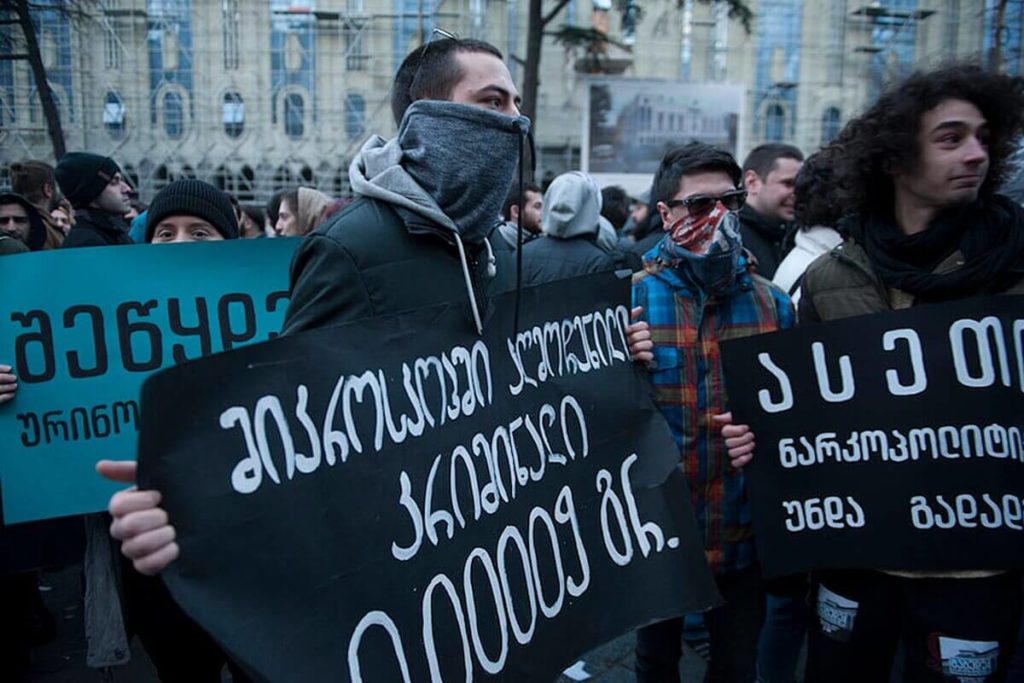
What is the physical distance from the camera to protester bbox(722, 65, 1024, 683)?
184 cm

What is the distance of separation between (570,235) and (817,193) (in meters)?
1.14

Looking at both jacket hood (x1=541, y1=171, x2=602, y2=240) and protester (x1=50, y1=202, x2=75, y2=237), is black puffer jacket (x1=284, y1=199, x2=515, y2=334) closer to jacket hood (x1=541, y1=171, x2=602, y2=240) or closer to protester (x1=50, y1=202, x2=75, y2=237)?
jacket hood (x1=541, y1=171, x2=602, y2=240)

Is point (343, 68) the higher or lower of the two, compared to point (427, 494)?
higher

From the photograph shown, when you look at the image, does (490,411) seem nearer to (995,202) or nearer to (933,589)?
(933,589)

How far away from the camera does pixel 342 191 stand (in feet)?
71.5

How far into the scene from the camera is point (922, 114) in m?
1.97

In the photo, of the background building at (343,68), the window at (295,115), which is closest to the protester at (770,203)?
the background building at (343,68)

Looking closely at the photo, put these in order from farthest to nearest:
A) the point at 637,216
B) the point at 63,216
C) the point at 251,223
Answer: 1. the point at 637,216
2. the point at 251,223
3. the point at 63,216

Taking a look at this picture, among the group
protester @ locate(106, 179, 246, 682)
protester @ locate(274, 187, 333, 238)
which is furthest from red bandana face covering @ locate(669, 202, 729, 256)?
protester @ locate(274, 187, 333, 238)

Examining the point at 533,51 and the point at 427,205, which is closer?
the point at 427,205

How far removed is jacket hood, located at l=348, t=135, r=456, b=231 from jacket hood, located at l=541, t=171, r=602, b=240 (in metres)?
2.13

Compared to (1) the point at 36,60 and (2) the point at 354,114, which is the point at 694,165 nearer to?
(1) the point at 36,60

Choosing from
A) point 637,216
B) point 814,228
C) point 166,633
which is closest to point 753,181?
point 814,228

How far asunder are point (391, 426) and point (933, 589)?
1.41 meters
